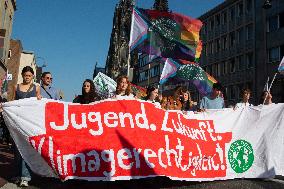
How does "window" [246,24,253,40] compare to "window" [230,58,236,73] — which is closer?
"window" [246,24,253,40]

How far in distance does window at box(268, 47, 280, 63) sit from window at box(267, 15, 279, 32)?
1976 mm

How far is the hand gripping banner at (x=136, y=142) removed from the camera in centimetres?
586

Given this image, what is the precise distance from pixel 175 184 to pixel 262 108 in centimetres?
238

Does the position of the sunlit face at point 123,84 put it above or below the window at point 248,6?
below

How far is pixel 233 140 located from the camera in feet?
22.9

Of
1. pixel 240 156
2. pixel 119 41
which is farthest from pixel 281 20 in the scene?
pixel 119 41

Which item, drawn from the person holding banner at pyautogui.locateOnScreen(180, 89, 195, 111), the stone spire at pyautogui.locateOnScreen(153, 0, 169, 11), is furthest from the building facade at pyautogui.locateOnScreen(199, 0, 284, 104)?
the person holding banner at pyautogui.locateOnScreen(180, 89, 195, 111)

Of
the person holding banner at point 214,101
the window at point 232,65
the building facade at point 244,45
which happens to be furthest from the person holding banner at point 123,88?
the window at point 232,65

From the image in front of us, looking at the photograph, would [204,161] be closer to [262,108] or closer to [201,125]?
[201,125]

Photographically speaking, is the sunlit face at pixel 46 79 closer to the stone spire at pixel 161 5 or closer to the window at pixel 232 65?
the window at pixel 232 65

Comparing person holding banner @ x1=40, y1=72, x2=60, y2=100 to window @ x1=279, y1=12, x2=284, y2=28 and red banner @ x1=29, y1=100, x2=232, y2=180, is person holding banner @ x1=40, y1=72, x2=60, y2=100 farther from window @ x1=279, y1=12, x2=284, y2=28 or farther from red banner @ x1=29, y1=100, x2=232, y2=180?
window @ x1=279, y1=12, x2=284, y2=28

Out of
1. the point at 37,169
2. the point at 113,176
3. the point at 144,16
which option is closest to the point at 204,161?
the point at 113,176

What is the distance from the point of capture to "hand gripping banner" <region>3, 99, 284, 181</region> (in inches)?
231

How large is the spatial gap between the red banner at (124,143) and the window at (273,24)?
106 ft
